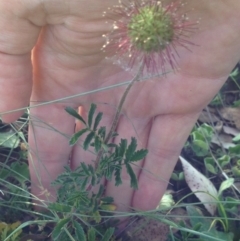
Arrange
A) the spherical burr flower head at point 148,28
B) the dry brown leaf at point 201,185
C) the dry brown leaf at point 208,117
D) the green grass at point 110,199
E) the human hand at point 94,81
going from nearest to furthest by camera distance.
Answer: the spherical burr flower head at point 148,28, the green grass at point 110,199, the human hand at point 94,81, the dry brown leaf at point 201,185, the dry brown leaf at point 208,117

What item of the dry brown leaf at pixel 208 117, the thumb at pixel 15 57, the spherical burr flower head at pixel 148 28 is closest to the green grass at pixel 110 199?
the dry brown leaf at pixel 208 117

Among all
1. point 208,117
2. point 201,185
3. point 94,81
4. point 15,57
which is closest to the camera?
point 15,57

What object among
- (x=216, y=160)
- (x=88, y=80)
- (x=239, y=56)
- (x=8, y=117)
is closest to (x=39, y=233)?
(x=8, y=117)

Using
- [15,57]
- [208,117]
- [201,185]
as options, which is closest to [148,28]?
[15,57]

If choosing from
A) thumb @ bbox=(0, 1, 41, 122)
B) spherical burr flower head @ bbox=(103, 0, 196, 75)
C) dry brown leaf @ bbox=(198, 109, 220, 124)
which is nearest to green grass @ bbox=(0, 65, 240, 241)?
dry brown leaf @ bbox=(198, 109, 220, 124)

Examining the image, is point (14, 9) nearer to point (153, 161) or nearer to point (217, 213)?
point (153, 161)

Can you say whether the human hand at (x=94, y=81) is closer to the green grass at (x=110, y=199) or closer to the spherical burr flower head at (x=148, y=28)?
the green grass at (x=110, y=199)

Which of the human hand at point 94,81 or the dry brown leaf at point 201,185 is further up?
the human hand at point 94,81

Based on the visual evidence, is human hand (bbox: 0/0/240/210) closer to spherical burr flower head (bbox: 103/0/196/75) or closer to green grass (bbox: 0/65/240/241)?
green grass (bbox: 0/65/240/241)

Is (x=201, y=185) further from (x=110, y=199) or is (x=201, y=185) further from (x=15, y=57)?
(x=15, y=57)
